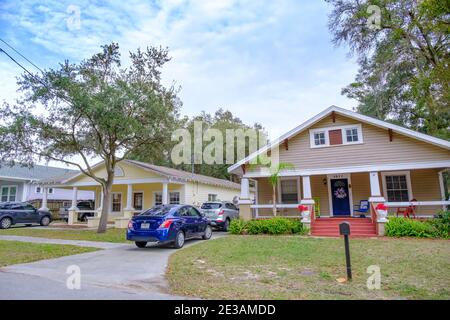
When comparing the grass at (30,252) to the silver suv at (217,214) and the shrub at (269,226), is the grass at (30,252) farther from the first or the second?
the silver suv at (217,214)

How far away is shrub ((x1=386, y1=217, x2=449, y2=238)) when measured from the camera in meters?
11.8

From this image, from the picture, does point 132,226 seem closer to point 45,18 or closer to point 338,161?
point 45,18

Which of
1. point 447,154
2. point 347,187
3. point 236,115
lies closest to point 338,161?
point 347,187

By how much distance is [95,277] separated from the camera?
245 inches

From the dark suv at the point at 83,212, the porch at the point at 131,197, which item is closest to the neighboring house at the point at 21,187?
the dark suv at the point at 83,212

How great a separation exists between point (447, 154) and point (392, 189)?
2.90 metres

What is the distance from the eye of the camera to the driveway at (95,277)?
4996 millimetres

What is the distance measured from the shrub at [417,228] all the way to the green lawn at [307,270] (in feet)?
4.24

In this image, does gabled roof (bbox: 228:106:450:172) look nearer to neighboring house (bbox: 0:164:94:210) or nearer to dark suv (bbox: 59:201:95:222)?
dark suv (bbox: 59:201:95:222)

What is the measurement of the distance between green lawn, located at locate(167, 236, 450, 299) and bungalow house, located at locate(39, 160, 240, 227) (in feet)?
34.9

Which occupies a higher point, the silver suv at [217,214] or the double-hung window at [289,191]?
the double-hung window at [289,191]

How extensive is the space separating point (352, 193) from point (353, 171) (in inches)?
74.9

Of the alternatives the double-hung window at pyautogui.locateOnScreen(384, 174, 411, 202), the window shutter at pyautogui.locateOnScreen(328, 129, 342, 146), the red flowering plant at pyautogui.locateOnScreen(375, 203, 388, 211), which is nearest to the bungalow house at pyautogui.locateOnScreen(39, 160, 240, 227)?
the window shutter at pyautogui.locateOnScreen(328, 129, 342, 146)

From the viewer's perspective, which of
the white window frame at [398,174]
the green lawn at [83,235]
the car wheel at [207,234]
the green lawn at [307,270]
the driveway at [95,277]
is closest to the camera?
the driveway at [95,277]
